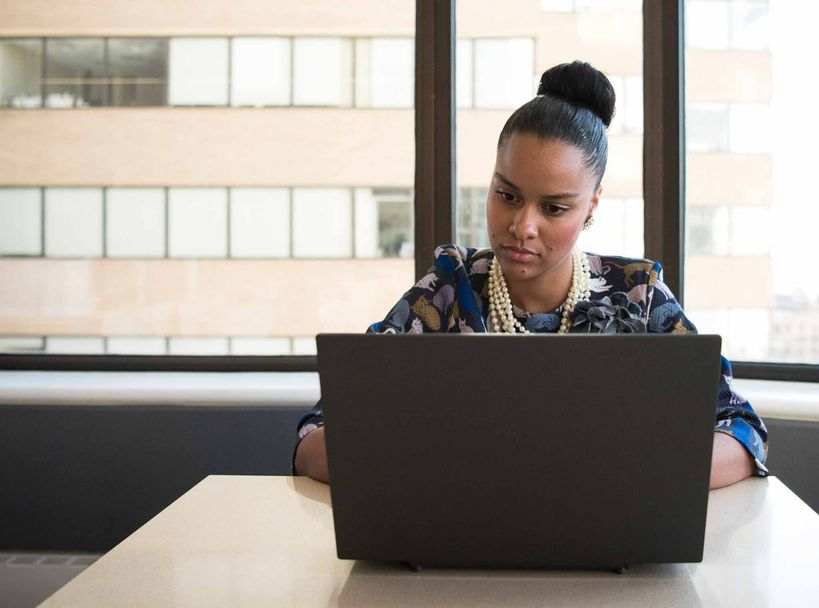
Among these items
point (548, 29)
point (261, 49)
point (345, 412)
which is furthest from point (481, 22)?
point (345, 412)

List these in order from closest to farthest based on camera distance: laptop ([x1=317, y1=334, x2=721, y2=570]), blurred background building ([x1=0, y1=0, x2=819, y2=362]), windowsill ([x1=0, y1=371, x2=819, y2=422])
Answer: laptop ([x1=317, y1=334, x2=721, y2=570]) → windowsill ([x1=0, y1=371, x2=819, y2=422]) → blurred background building ([x1=0, y1=0, x2=819, y2=362])

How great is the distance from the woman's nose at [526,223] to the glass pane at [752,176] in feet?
4.46

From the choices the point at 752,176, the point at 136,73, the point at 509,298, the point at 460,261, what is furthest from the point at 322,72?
the point at 509,298

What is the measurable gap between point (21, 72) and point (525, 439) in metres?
2.98

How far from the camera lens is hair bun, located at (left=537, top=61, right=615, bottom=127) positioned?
5.59ft

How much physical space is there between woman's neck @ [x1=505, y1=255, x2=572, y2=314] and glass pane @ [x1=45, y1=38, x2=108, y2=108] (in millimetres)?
2088

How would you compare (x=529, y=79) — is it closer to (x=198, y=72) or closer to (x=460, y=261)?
(x=198, y=72)

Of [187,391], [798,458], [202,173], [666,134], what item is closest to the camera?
[798,458]

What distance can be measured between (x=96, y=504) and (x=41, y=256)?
104 centimetres

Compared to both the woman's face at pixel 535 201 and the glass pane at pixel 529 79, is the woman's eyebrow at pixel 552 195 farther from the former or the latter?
the glass pane at pixel 529 79

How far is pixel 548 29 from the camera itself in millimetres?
2938

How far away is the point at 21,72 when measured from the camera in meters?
3.30

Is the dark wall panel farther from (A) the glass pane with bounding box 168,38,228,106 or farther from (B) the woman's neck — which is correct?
(A) the glass pane with bounding box 168,38,228,106

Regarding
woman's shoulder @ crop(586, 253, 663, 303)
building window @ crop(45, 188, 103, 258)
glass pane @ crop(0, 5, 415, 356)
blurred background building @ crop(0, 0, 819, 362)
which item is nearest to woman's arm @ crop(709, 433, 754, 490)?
woman's shoulder @ crop(586, 253, 663, 303)
